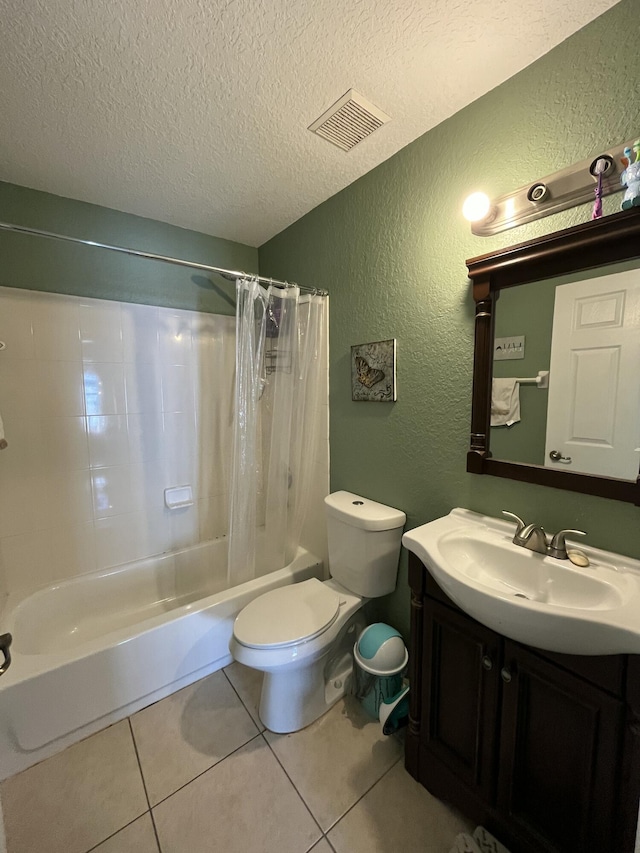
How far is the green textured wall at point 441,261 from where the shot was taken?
0.95 m

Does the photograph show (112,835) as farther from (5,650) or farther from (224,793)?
(5,650)

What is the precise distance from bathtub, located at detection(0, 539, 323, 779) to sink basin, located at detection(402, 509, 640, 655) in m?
1.06

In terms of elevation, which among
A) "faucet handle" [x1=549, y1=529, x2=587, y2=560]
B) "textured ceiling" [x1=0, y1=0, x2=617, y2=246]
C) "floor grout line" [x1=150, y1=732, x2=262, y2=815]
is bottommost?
"floor grout line" [x1=150, y1=732, x2=262, y2=815]

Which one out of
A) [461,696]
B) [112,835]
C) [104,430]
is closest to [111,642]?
[112,835]

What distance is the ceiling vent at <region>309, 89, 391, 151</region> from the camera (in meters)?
1.17

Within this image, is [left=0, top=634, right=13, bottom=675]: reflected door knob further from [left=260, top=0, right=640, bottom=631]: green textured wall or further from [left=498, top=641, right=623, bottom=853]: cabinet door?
[left=498, top=641, right=623, bottom=853]: cabinet door

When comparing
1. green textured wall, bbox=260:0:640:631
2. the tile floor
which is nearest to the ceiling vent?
green textured wall, bbox=260:0:640:631

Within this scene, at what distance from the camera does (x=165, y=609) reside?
2035mm

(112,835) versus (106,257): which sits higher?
(106,257)

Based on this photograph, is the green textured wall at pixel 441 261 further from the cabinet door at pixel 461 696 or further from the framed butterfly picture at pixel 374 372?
the cabinet door at pixel 461 696

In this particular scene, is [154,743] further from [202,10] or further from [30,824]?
[202,10]

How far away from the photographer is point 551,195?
40.6 inches

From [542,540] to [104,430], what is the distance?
2.06m

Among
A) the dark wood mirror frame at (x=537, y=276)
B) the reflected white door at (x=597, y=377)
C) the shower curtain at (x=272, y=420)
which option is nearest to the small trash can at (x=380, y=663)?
the shower curtain at (x=272, y=420)
